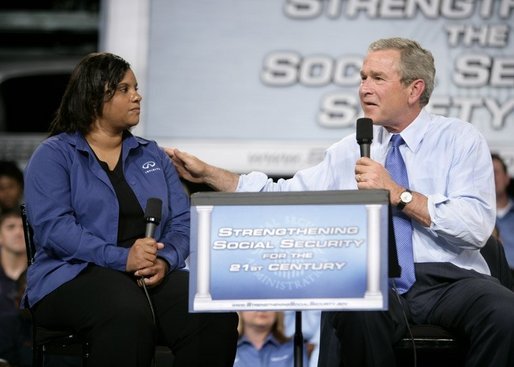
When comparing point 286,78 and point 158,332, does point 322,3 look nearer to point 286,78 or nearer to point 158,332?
point 286,78

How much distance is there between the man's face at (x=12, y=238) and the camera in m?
6.23

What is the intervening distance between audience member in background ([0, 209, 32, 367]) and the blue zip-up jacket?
176 centimetres

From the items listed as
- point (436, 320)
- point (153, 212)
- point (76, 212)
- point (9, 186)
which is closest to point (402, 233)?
point (436, 320)

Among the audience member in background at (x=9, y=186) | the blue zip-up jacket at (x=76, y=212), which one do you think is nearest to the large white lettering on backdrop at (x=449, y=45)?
the audience member in background at (x=9, y=186)

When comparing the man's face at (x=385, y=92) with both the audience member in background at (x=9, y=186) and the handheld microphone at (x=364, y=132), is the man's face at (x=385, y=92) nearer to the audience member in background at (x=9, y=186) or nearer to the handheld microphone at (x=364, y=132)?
the handheld microphone at (x=364, y=132)

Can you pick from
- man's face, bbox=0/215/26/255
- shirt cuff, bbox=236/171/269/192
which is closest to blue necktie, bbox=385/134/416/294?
shirt cuff, bbox=236/171/269/192

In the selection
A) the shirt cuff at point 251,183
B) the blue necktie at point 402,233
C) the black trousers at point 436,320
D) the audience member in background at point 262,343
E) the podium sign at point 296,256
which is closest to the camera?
the podium sign at point 296,256

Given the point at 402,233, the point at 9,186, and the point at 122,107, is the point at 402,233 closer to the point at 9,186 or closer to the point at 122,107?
the point at 122,107

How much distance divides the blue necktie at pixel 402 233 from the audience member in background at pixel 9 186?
393cm

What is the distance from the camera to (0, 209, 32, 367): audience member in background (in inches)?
227

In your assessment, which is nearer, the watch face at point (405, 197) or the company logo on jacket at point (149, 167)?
the watch face at point (405, 197)

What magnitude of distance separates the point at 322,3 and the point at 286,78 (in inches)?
21.5

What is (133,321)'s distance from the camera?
3.70 meters

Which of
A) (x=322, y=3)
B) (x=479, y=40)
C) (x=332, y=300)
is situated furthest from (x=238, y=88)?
(x=332, y=300)
